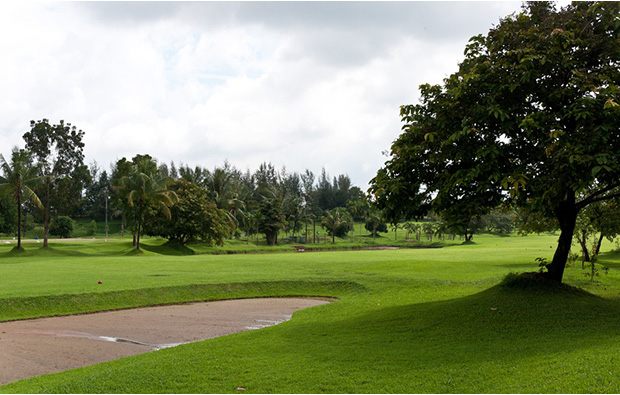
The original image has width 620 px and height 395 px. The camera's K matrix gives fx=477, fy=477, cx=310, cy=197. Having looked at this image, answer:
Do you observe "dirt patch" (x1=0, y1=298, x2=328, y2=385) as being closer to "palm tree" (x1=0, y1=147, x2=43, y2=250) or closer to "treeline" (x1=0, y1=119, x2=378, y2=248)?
"treeline" (x1=0, y1=119, x2=378, y2=248)

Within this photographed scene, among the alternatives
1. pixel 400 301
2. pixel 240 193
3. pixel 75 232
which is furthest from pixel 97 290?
pixel 75 232

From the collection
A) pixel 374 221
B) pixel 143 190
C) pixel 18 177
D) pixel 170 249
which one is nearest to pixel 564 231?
pixel 143 190

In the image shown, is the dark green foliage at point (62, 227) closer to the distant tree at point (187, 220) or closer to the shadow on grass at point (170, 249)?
the distant tree at point (187, 220)

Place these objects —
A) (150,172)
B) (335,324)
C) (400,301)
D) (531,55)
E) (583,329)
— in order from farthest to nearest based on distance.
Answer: (150,172)
(400,301)
(335,324)
(531,55)
(583,329)

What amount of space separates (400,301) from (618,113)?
34.4ft

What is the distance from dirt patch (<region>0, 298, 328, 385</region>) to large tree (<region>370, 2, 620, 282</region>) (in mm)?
7643

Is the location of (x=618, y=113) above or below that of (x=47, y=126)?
below

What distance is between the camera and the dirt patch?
1298cm

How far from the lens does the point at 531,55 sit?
43.0ft

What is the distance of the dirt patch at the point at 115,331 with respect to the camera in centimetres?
1298

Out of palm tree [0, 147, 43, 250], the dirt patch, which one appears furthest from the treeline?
the dirt patch

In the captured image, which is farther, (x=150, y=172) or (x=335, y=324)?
(x=150, y=172)

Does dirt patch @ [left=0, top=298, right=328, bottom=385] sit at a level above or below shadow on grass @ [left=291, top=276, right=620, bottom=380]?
below

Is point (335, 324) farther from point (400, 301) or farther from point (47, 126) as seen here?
point (47, 126)
